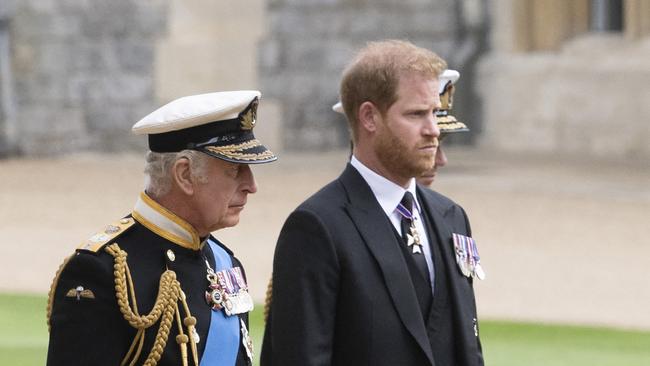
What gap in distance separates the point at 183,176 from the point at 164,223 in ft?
0.35

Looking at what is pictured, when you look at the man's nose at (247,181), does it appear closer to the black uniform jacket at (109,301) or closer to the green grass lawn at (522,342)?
the black uniform jacket at (109,301)

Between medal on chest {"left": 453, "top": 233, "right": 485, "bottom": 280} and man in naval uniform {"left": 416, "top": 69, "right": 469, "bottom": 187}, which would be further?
man in naval uniform {"left": 416, "top": 69, "right": 469, "bottom": 187}

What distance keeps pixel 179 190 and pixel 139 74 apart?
13188mm

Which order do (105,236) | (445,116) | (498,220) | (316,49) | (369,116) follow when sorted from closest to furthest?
(105,236), (369,116), (445,116), (498,220), (316,49)

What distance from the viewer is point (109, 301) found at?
3119mm

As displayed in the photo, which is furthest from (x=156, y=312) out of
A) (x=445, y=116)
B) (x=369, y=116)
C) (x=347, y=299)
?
(x=445, y=116)

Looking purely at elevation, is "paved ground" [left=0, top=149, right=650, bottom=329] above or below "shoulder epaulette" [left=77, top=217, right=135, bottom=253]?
below

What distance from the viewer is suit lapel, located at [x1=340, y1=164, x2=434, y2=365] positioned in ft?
11.4

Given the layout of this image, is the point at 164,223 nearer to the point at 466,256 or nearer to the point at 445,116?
the point at 466,256

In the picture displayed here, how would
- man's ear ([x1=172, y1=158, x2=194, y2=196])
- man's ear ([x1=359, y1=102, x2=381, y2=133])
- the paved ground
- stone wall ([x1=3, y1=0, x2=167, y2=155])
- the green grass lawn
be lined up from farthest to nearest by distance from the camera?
stone wall ([x1=3, y1=0, x2=167, y2=155]) < the paved ground < the green grass lawn < man's ear ([x1=359, y1=102, x2=381, y2=133]) < man's ear ([x1=172, y1=158, x2=194, y2=196])

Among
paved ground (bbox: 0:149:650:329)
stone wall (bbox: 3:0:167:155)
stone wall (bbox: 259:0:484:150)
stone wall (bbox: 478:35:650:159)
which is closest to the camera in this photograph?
paved ground (bbox: 0:149:650:329)

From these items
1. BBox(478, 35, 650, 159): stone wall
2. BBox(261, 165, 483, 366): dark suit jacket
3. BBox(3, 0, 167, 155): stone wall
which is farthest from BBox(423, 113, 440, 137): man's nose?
BBox(3, 0, 167, 155): stone wall

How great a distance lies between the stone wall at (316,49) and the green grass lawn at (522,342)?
8.15 meters

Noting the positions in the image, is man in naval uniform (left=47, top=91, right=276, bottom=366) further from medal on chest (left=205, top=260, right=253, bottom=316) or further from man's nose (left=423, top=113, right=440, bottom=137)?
man's nose (left=423, top=113, right=440, bottom=137)
